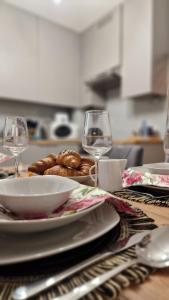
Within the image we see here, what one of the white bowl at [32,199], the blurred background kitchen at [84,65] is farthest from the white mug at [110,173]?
the blurred background kitchen at [84,65]

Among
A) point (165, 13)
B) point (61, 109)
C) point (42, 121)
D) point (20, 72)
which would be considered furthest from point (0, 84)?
point (165, 13)

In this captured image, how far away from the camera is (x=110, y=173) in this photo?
1.92 ft

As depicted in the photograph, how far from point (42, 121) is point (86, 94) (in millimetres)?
720

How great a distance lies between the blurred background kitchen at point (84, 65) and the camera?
7.66 ft

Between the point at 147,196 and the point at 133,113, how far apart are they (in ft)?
7.90

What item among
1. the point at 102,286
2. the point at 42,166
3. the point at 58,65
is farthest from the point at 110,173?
the point at 58,65

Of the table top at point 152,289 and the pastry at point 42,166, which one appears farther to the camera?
the pastry at point 42,166

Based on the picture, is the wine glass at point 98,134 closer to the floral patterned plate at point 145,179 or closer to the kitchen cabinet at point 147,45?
the floral patterned plate at point 145,179

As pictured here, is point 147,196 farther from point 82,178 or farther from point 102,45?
point 102,45

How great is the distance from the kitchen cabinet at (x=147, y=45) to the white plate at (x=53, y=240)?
215 centimetres

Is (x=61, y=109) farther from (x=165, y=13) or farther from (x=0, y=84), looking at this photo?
(x=165, y=13)

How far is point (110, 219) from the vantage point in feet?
1.14

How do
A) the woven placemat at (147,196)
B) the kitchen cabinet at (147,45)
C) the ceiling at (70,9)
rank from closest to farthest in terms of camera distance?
the woven placemat at (147,196)
the kitchen cabinet at (147,45)
the ceiling at (70,9)

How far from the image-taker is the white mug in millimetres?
585
